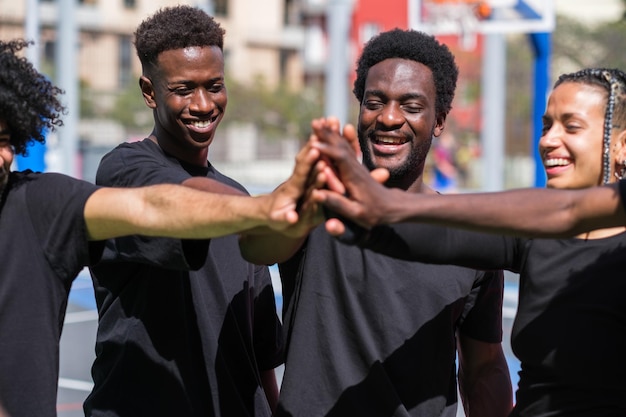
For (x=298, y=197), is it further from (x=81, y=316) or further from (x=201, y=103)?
(x=81, y=316)

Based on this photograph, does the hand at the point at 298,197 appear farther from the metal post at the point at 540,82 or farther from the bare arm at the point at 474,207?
the metal post at the point at 540,82

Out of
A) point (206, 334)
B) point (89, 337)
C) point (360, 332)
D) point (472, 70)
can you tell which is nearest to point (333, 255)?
point (360, 332)

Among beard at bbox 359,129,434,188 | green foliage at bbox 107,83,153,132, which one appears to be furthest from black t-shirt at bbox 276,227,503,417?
green foliage at bbox 107,83,153,132

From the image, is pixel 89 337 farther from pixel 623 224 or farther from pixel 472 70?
pixel 472 70

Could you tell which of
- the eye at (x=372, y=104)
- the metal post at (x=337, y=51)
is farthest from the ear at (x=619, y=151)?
Answer: the metal post at (x=337, y=51)

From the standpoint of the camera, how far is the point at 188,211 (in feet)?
9.19

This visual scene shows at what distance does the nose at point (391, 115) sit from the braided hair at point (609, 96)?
540 millimetres

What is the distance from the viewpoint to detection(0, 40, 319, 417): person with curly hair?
2.76 m

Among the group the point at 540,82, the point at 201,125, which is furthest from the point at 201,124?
the point at 540,82

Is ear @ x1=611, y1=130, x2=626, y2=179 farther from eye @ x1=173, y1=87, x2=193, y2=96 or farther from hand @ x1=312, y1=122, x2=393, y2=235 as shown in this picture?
eye @ x1=173, y1=87, x2=193, y2=96

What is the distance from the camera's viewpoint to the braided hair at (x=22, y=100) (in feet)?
9.64

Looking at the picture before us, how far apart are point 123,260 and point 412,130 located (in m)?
1.06

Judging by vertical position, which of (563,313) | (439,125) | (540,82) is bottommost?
(563,313)

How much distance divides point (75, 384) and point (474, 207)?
19.8 ft
